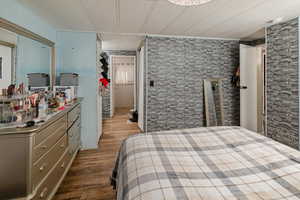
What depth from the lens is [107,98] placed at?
566 cm

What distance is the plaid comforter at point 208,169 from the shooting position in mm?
853

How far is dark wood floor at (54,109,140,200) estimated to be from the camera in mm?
1869

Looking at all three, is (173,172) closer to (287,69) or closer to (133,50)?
(287,69)

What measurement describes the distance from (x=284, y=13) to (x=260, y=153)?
216cm

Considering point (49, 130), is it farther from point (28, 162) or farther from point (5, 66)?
point (5, 66)

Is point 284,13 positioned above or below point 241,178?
above

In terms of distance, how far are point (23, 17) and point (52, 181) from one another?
1.92 meters

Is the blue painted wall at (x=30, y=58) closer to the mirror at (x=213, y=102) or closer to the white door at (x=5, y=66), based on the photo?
the white door at (x=5, y=66)

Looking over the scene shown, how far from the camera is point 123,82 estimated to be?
714 cm

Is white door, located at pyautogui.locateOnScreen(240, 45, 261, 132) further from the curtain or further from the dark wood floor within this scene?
the curtain

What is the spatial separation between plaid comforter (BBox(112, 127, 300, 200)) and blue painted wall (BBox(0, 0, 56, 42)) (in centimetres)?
180

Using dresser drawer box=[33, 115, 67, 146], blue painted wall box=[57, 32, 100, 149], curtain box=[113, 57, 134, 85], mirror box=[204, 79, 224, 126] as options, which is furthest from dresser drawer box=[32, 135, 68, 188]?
curtain box=[113, 57, 134, 85]

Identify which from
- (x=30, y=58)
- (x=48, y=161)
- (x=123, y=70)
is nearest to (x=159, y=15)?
(x=30, y=58)

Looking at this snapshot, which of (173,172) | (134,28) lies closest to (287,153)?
(173,172)
